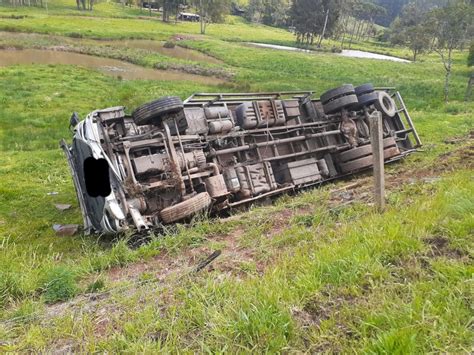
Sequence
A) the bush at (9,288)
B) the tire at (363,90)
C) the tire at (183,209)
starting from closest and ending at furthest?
the bush at (9,288), the tire at (183,209), the tire at (363,90)

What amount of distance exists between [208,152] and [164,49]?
4058 cm

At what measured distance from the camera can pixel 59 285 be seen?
4621 millimetres

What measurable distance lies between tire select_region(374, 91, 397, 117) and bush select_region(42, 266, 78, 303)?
8985 mm

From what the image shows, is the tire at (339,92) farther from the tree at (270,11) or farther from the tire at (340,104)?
the tree at (270,11)

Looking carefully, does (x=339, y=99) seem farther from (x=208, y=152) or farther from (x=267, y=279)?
(x=267, y=279)

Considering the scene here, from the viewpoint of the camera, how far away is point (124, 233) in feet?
21.2

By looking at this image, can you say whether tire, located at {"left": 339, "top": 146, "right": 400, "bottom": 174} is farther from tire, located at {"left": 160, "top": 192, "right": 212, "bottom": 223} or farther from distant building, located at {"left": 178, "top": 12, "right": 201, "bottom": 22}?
distant building, located at {"left": 178, "top": 12, "right": 201, "bottom": 22}

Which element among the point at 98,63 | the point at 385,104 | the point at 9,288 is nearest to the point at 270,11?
the point at 98,63

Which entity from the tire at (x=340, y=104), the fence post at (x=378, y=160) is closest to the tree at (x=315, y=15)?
the tire at (x=340, y=104)

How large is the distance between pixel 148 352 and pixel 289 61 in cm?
3674

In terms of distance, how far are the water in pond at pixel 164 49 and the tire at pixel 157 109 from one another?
109 ft

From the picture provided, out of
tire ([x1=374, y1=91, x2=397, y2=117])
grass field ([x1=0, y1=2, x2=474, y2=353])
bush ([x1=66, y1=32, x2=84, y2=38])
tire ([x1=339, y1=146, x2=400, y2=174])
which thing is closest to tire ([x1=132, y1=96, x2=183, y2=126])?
grass field ([x1=0, y1=2, x2=474, y2=353])

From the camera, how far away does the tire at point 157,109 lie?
7.18m

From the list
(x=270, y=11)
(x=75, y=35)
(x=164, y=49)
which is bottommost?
(x=164, y=49)
